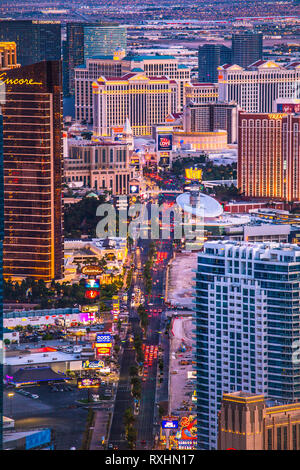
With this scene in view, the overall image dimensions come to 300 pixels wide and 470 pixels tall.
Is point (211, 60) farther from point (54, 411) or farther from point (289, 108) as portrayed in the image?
point (54, 411)

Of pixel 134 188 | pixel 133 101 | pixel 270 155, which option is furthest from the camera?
pixel 133 101

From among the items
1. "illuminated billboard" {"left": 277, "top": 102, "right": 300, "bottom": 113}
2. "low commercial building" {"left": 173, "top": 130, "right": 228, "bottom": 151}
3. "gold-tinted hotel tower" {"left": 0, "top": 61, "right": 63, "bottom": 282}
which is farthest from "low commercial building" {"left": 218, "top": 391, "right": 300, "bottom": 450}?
"low commercial building" {"left": 173, "top": 130, "right": 228, "bottom": 151}

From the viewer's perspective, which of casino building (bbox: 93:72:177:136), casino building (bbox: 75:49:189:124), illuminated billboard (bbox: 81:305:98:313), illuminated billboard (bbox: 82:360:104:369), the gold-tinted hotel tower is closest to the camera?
illuminated billboard (bbox: 82:360:104:369)

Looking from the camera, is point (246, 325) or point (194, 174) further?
point (194, 174)

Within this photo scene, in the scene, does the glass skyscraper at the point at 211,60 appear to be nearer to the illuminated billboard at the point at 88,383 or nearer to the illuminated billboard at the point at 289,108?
the illuminated billboard at the point at 289,108

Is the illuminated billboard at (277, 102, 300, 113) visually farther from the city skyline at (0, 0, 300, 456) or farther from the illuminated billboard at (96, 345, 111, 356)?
the illuminated billboard at (96, 345, 111, 356)

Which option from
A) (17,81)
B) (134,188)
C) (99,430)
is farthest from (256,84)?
(99,430)

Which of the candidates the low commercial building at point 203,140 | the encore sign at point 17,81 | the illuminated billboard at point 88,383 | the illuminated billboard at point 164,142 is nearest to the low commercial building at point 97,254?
the encore sign at point 17,81
